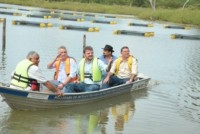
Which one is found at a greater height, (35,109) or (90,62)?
(90,62)

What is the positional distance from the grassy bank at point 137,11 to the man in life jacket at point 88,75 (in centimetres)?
4330

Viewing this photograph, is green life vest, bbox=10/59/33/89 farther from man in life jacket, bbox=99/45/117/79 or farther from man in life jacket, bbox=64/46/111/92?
man in life jacket, bbox=99/45/117/79

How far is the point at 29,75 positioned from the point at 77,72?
89.9 inches

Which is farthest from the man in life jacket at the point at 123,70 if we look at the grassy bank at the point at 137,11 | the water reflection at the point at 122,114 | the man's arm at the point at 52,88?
the grassy bank at the point at 137,11

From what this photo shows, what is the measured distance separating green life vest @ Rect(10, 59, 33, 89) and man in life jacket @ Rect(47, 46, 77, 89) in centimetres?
135

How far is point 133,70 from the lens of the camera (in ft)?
47.4

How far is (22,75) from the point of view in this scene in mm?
10961

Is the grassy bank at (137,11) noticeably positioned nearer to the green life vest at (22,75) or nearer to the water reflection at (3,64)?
the water reflection at (3,64)

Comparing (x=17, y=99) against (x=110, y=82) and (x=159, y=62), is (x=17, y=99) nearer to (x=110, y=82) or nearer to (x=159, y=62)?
(x=110, y=82)

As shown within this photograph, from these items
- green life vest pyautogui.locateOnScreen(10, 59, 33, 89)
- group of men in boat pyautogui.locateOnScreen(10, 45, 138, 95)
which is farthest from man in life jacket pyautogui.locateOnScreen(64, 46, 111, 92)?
green life vest pyautogui.locateOnScreen(10, 59, 33, 89)

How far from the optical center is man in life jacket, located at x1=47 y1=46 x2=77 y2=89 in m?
12.4

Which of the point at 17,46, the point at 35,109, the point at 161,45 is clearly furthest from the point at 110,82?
the point at 161,45

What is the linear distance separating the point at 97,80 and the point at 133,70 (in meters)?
1.81

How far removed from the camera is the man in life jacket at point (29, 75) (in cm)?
1085
